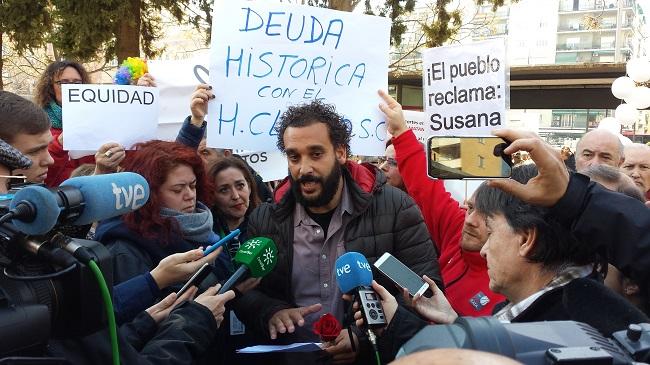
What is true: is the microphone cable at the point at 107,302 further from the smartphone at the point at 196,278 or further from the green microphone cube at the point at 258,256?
the green microphone cube at the point at 258,256

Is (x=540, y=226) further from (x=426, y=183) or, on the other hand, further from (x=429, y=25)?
(x=429, y=25)

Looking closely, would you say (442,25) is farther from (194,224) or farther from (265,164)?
(194,224)

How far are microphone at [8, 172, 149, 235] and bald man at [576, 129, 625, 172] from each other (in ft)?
12.1

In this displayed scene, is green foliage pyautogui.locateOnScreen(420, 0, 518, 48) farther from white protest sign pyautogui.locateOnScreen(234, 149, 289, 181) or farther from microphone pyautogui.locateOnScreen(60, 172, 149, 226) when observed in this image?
microphone pyautogui.locateOnScreen(60, 172, 149, 226)

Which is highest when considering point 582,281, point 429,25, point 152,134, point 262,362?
point 429,25

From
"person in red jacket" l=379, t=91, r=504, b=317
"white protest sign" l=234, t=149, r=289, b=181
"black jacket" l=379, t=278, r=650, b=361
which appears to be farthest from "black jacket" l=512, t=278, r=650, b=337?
"white protest sign" l=234, t=149, r=289, b=181

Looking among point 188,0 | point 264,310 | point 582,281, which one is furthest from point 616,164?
point 188,0

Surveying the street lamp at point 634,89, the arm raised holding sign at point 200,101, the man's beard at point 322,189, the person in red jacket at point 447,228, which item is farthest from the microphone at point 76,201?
the street lamp at point 634,89

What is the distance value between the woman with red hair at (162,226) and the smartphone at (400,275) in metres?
0.67

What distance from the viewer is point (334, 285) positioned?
2.51m

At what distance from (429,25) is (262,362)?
10.6m

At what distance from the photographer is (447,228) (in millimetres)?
2922

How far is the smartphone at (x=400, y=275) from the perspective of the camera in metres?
2.08

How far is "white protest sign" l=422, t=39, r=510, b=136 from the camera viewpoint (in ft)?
10.4
